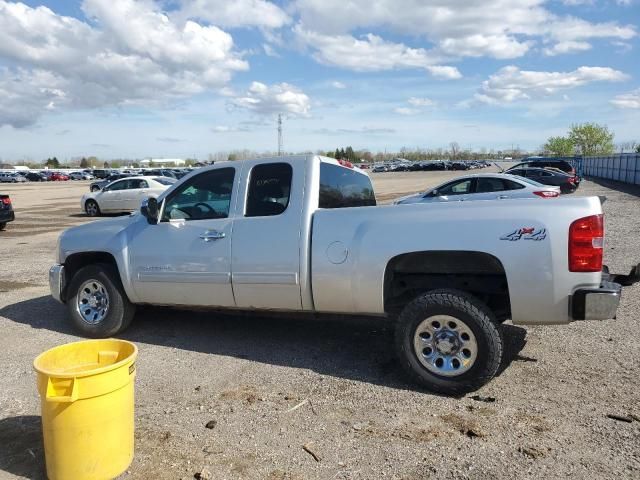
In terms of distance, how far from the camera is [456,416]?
3.95 metres

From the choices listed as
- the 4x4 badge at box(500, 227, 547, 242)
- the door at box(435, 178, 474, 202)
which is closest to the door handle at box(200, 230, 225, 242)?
the 4x4 badge at box(500, 227, 547, 242)

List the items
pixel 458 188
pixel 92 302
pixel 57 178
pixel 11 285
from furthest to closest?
pixel 57 178
pixel 458 188
pixel 11 285
pixel 92 302

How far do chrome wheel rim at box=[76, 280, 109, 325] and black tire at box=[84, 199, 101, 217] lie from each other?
16.8 metres

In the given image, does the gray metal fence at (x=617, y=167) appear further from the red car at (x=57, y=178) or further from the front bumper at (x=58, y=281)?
the red car at (x=57, y=178)

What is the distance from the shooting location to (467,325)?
4.23 meters

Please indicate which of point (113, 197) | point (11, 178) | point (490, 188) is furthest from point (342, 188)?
point (11, 178)

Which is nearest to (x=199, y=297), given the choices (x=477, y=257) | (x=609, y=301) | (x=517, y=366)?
(x=477, y=257)

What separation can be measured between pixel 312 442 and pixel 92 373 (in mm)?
1483

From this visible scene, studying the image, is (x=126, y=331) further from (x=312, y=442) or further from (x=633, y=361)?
(x=633, y=361)

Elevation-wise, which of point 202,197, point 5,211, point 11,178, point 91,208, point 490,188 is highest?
point 202,197

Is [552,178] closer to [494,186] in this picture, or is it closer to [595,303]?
[494,186]

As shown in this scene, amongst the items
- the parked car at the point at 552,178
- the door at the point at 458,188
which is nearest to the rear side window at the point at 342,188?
the door at the point at 458,188

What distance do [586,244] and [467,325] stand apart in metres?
1.03

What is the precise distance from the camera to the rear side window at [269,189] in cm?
509
